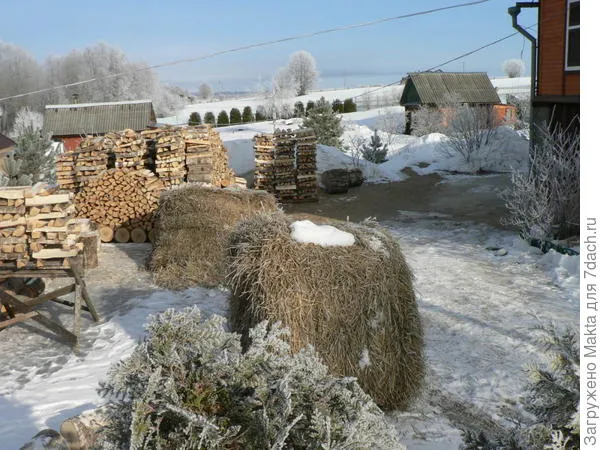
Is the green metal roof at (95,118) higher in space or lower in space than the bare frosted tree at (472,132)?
higher

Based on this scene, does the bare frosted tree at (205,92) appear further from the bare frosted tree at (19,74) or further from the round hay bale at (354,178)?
the round hay bale at (354,178)

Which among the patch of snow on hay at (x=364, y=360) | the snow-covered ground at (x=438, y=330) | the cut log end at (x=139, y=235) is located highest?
the patch of snow on hay at (x=364, y=360)

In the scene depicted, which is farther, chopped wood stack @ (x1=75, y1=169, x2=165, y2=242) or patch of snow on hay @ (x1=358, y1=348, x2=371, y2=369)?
chopped wood stack @ (x1=75, y1=169, x2=165, y2=242)

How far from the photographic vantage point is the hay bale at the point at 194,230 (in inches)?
374

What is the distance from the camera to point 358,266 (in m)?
4.87

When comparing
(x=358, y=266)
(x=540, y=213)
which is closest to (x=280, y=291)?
(x=358, y=266)

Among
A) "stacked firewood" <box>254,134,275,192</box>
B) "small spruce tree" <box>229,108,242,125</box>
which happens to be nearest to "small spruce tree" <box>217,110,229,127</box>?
"small spruce tree" <box>229,108,242,125</box>

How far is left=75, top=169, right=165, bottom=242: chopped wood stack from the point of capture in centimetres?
1269

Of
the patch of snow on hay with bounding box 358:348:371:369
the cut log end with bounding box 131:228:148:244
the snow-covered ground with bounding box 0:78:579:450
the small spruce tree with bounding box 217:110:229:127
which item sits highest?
the small spruce tree with bounding box 217:110:229:127

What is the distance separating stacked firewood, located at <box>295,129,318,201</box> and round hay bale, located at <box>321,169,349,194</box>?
3.06 feet

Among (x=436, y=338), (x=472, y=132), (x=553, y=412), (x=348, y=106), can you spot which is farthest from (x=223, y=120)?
(x=553, y=412)

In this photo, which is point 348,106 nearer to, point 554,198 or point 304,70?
point 304,70

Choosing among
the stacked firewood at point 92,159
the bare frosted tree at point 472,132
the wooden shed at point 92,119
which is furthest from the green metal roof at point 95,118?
the stacked firewood at point 92,159

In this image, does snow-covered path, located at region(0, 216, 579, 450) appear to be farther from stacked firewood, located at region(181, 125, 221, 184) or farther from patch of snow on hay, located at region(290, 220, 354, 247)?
stacked firewood, located at region(181, 125, 221, 184)
